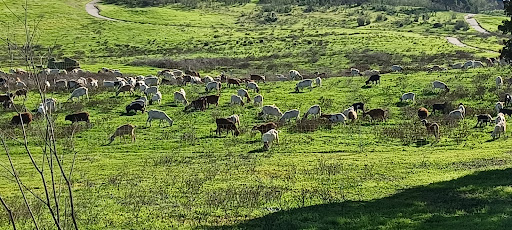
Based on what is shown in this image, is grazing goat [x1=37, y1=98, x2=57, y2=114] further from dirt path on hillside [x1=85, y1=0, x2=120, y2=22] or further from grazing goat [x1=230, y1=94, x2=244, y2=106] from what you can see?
dirt path on hillside [x1=85, y1=0, x2=120, y2=22]

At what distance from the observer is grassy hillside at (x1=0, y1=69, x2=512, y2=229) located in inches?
628

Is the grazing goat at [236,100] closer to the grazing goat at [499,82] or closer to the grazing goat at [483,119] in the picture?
the grazing goat at [483,119]

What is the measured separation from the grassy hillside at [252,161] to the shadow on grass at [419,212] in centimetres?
14

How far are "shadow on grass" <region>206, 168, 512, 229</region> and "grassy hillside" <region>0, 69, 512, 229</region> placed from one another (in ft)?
0.46

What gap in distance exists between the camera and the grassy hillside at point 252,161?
15.9 metres

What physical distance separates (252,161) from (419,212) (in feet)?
33.5

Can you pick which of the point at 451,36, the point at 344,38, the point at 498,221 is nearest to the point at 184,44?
the point at 344,38

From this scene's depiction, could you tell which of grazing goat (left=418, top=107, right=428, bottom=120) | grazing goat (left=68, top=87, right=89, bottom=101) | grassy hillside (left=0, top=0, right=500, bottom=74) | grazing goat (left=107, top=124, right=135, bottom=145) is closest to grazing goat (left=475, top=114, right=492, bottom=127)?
grazing goat (left=418, top=107, right=428, bottom=120)

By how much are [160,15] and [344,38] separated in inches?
1810

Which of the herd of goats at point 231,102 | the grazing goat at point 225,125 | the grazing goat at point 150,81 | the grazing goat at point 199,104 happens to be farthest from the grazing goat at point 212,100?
the grazing goat at point 150,81

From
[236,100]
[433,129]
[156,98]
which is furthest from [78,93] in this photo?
[433,129]

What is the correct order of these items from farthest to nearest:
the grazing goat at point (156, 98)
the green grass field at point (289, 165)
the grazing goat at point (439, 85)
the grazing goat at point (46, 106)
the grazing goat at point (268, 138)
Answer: the grazing goat at point (439, 85) < the grazing goat at point (156, 98) < the grazing goat at point (268, 138) < the green grass field at point (289, 165) < the grazing goat at point (46, 106)

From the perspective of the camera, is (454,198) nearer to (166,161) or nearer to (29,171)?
(166,161)

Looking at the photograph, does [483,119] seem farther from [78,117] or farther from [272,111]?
[78,117]
